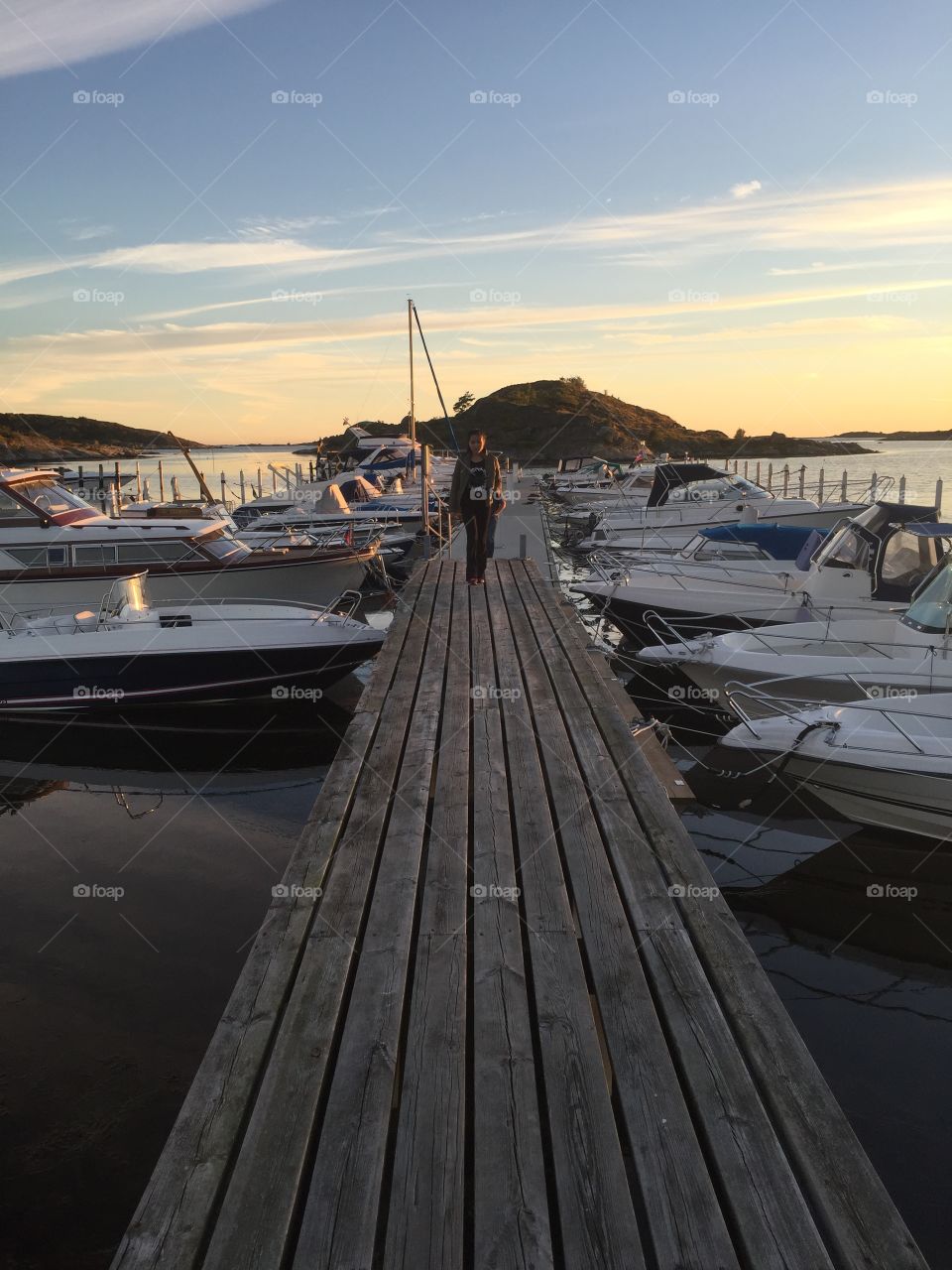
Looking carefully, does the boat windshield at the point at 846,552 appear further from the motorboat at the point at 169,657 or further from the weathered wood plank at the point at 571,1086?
the weathered wood plank at the point at 571,1086

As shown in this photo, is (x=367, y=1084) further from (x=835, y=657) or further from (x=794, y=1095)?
(x=835, y=657)

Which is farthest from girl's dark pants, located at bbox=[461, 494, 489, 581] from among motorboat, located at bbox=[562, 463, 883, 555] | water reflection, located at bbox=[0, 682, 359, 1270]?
motorboat, located at bbox=[562, 463, 883, 555]

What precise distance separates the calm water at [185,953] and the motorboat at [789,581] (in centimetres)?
324

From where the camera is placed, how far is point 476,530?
1238cm

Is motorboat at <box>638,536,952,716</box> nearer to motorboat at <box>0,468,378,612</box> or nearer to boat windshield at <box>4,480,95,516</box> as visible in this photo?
motorboat at <box>0,468,378,612</box>

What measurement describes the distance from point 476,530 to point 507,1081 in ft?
Answer: 32.3

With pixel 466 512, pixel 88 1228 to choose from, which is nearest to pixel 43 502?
pixel 466 512

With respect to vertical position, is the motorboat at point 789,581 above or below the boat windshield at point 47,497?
below

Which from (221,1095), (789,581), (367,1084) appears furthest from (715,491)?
(221,1095)

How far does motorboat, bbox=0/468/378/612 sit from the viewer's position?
15055 millimetres

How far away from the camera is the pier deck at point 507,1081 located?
2379mm

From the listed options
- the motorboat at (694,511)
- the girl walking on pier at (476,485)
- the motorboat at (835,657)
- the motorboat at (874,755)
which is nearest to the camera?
the motorboat at (874,755)

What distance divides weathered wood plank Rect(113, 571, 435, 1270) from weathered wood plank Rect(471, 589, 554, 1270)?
27.0 inches

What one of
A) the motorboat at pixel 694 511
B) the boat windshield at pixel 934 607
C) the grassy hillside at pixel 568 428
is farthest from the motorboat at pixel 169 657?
the grassy hillside at pixel 568 428
